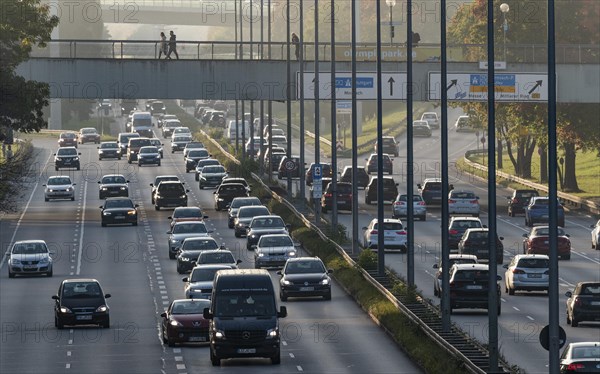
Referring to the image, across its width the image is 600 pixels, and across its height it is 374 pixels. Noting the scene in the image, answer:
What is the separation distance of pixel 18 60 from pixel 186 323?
18330mm

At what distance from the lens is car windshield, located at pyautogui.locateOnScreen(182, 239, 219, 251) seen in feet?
211

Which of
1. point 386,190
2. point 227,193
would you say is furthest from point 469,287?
point 386,190

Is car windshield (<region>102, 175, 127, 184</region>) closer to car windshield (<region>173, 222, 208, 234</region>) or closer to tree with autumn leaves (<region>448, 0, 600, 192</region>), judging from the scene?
tree with autumn leaves (<region>448, 0, 600, 192</region>)

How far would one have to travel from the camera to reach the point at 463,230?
7100cm

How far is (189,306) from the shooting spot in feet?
148

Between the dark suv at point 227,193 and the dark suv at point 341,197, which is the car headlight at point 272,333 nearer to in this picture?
the dark suv at point 341,197

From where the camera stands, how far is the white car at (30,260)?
Answer: 212 feet

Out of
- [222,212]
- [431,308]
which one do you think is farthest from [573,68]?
[431,308]

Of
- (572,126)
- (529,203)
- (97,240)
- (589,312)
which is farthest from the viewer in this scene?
(572,126)

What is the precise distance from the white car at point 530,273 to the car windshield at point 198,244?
12.3 meters

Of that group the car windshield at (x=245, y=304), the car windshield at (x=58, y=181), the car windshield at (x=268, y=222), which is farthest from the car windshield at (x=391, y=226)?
the car windshield at (x=58, y=181)

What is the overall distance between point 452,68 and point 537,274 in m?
32.4

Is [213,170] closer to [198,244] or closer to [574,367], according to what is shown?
[198,244]

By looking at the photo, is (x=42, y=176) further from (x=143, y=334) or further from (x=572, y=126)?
(x=143, y=334)
